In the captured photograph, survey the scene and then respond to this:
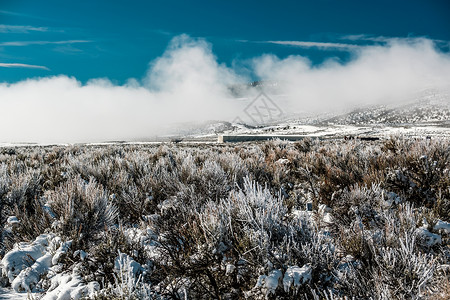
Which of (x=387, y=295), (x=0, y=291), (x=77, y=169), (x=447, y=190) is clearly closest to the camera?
(x=387, y=295)

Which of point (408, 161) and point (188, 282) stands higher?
Result: point (408, 161)

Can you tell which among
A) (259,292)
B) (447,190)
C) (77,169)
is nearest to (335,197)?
(447,190)

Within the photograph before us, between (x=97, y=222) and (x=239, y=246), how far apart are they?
2.04 m

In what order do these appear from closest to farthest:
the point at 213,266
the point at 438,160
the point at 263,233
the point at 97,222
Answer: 1. the point at 263,233
2. the point at 213,266
3. the point at 97,222
4. the point at 438,160

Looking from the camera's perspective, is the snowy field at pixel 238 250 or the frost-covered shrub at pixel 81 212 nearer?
the snowy field at pixel 238 250

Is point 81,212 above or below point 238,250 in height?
above

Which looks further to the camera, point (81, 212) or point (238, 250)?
point (81, 212)

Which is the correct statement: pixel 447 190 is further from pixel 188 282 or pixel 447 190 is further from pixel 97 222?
pixel 97 222

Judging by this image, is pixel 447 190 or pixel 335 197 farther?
pixel 335 197

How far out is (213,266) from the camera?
7.99 feet


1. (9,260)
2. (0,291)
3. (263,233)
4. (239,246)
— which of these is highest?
(263,233)

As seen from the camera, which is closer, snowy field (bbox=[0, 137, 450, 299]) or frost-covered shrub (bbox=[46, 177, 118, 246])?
snowy field (bbox=[0, 137, 450, 299])

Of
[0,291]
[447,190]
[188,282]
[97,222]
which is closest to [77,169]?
[97,222]

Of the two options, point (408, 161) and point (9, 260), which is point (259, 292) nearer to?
point (9, 260)
